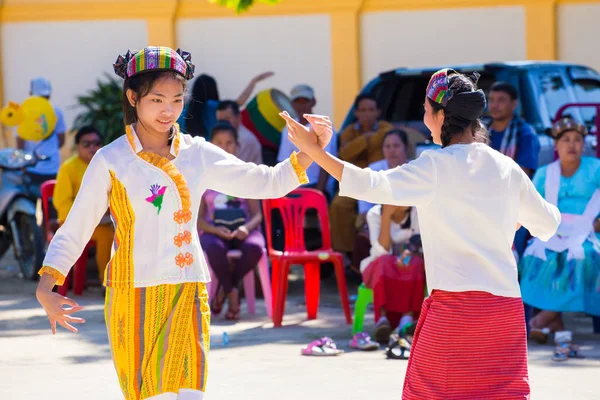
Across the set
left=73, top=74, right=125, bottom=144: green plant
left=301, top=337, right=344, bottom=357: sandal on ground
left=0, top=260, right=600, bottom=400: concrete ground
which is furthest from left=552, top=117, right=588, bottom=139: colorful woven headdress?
left=73, top=74, right=125, bottom=144: green plant

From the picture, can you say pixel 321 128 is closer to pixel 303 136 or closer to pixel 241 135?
pixel 303 136

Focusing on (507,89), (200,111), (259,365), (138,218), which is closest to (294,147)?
(200,111)

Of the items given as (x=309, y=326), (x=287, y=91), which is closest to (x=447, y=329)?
(x=309, y=326)

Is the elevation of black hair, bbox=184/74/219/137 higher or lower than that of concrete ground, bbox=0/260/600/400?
higher

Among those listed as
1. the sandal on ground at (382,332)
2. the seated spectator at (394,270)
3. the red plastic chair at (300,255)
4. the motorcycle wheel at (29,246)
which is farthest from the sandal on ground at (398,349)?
the motorcycle wheel at (29,246)

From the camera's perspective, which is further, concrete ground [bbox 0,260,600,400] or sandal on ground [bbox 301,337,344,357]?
sandal on ground [bbox 301,337,344,357]

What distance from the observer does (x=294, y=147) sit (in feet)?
35.8

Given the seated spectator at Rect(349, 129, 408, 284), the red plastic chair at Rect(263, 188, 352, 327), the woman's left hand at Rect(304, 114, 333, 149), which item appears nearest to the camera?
the woman's left hand at Rect(304, 114, 333, 149)

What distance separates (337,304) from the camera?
9938mm

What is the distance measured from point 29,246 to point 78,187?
1.36 m

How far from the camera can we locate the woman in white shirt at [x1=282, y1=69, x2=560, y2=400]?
439 centimetres

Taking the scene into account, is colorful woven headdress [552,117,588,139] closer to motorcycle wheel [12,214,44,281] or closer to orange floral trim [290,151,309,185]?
orange floral trim [290,151,309,185]

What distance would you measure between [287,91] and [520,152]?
9594 millimetres

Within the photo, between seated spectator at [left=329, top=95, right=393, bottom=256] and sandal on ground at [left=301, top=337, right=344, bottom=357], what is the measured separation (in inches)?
107
